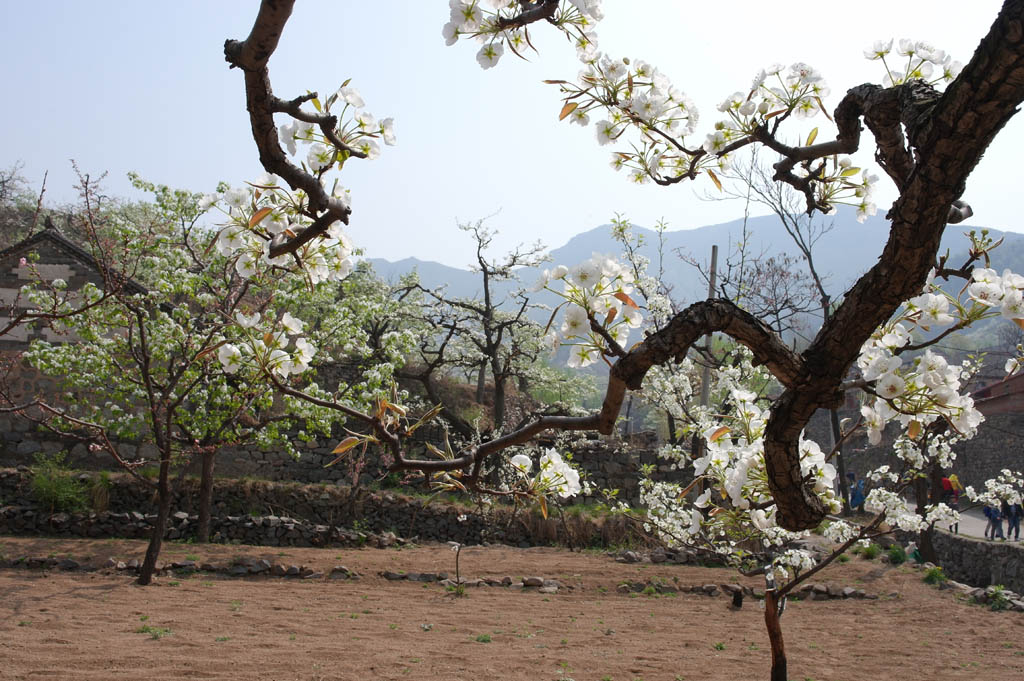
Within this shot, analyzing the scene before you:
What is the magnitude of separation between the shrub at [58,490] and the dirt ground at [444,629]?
A: 0.89m

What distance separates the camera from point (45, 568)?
8.74 metres

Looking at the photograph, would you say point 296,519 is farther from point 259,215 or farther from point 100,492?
point 259,215

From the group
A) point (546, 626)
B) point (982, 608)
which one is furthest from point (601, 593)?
point (982, 608)

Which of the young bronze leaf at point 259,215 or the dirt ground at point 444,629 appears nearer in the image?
the young bronze leaf at point 259,215

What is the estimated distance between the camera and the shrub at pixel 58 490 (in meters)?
Result: 10.9

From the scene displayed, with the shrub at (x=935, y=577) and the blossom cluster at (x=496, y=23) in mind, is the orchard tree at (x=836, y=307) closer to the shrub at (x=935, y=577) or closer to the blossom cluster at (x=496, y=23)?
the blossom cluster at (x=496, y=23)

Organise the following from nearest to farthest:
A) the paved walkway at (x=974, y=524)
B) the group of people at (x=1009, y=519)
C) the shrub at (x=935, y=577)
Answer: the shrub at (x=935, y=577) → the group of people at (x=1009, y=519) → the paved walkway at (x=974, y=524)

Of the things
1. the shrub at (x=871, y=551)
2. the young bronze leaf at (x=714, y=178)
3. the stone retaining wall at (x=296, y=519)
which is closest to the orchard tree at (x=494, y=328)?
the stone retaining wall at (x=296, y=519)

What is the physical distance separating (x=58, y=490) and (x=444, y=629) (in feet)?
23.7

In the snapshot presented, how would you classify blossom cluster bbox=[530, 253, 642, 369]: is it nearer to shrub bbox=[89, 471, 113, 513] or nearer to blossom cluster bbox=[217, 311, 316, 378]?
blossom cluster bbox=[217, 311, 316, 378]

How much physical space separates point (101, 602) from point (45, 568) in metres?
2.08

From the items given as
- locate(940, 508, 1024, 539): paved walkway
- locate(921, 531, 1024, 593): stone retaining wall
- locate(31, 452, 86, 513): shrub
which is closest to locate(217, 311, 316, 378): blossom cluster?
locate(31, 452, 86, 513): shrub

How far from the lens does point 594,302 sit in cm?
169

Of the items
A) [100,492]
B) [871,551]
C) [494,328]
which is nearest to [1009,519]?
[871,551]
